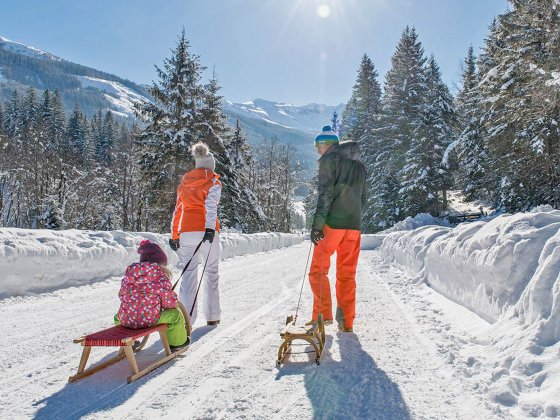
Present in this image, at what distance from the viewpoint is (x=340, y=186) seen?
189 inches

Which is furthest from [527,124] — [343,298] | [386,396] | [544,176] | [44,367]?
[44,367]

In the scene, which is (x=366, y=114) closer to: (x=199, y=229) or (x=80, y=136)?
(x=199, y=229)

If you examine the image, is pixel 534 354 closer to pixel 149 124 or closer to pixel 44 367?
pixel 44 367

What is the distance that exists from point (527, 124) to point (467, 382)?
63.6 ft

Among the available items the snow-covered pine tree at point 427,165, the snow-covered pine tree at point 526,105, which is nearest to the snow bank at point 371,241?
the snow-covered pine tree at point 427,165

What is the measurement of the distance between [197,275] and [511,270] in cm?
341

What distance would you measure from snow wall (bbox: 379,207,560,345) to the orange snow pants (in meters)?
1.44

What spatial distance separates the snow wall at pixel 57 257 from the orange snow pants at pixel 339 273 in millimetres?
5035

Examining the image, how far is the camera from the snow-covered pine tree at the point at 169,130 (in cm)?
2241

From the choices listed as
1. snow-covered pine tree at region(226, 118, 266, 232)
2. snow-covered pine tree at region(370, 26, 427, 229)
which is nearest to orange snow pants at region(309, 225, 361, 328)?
snow-covered pine tree at region(226, 118, 266, 232)

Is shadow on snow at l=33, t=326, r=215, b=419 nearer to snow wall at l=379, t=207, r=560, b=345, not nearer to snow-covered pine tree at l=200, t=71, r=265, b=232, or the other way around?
snow wall at l=379, t=207, r=560, b=345

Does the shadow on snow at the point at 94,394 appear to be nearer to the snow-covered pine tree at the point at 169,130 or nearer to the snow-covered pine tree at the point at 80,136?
the snow-covered pine tree at the point at 169,130

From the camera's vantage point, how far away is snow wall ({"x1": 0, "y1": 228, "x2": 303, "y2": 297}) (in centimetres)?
662

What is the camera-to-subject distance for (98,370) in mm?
3404
